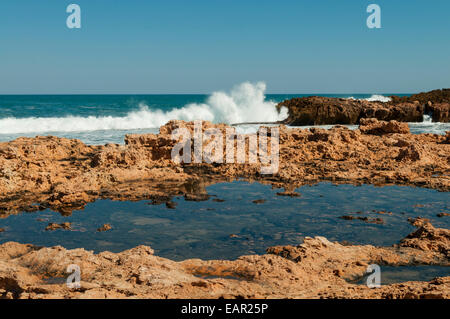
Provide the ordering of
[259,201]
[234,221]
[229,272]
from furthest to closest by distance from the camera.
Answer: [259,201] → [234,221] → [229,272]

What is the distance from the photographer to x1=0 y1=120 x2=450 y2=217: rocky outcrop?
23.3 feet

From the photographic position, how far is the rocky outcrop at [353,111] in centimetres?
2648

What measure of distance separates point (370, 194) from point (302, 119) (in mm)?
19629

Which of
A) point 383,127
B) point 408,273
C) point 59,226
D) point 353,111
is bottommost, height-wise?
point 408,273

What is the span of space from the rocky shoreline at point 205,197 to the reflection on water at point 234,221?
34 cm

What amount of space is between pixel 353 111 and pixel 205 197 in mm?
22733

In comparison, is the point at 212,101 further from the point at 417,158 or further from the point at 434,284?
the point at 434,284

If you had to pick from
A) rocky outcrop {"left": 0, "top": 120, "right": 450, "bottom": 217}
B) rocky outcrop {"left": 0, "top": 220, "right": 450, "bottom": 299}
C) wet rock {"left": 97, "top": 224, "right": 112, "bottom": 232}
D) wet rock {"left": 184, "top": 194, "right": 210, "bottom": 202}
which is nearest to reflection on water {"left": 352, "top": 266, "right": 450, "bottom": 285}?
rocky outcrop {"left": 0, "top": 220, "right": 450, "bottom": 299}

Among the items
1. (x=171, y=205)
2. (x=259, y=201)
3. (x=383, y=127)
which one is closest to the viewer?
(x=171, y=205)

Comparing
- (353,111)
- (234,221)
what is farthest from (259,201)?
(353,111)

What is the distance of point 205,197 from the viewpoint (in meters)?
7.00

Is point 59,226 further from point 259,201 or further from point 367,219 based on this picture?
point 367,219

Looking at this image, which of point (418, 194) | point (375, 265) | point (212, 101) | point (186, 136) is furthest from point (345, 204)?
point (212, 101)

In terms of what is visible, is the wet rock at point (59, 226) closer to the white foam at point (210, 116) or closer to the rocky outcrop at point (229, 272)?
the rocky outcrop at point (229, 272)
